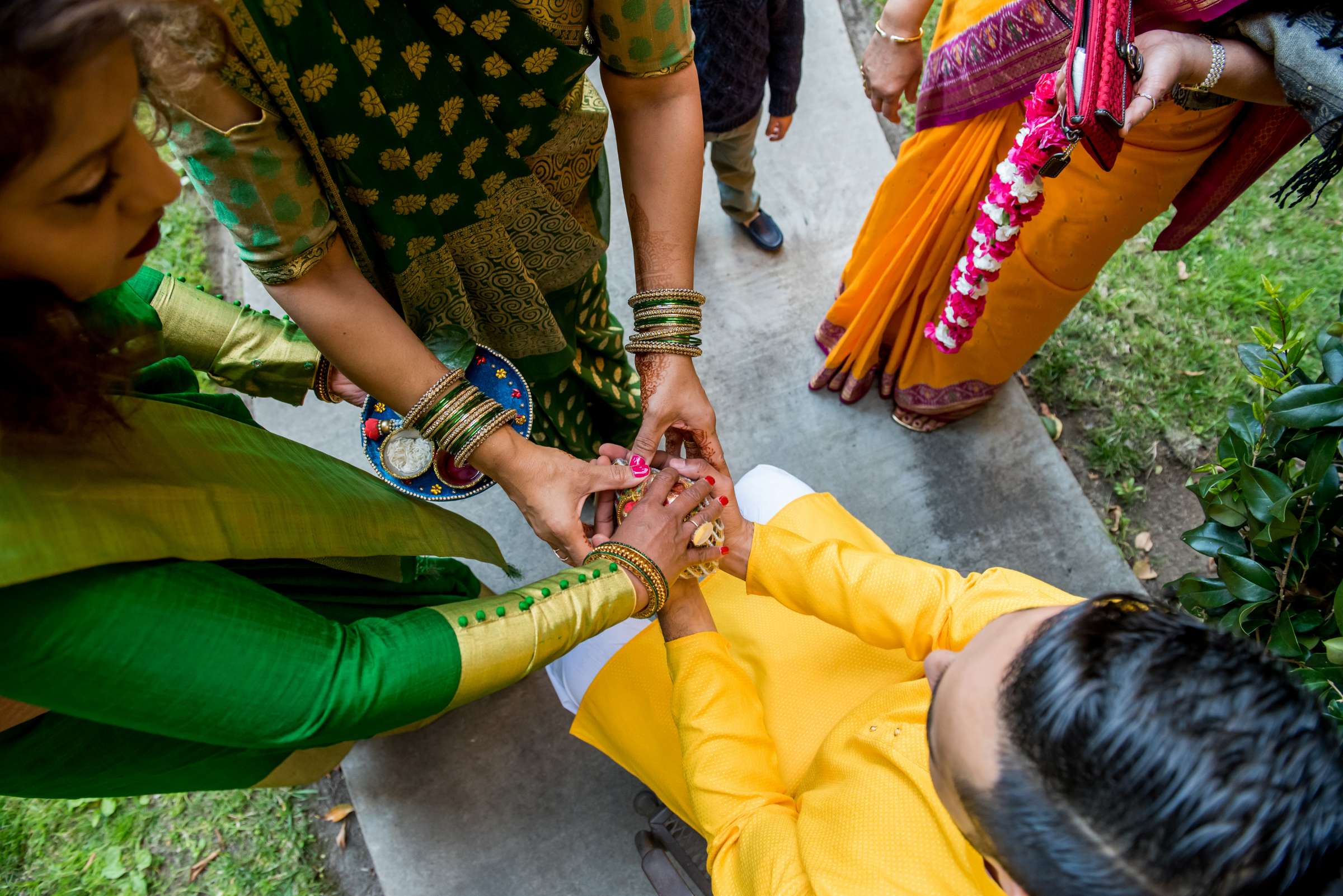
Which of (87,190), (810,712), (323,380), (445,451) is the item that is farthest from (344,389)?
(810,712)

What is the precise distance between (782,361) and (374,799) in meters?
1.85

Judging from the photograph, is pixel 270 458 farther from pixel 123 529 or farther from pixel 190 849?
pixel 190 849

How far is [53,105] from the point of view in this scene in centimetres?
72

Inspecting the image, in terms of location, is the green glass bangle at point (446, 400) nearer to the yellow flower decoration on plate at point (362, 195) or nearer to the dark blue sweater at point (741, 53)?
the yellow flower decoration on plate at point (362, 195)

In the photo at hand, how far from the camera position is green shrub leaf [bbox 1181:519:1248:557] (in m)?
1.62

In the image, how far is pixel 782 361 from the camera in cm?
279

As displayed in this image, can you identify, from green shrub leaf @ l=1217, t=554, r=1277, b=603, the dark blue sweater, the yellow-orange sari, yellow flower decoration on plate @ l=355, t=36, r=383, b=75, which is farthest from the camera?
the dark blue sweater

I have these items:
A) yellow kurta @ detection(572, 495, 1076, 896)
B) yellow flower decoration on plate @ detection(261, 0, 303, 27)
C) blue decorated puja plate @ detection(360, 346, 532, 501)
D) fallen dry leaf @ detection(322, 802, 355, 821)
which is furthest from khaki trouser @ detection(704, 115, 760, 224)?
fallen dry leaf @ detection(322, 802, 355, 821)

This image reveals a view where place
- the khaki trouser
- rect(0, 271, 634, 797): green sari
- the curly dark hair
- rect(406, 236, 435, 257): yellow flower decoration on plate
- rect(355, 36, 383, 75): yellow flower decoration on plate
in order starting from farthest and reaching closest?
1. the khaki trouser
2. rect(406, 236, 435, 257): yellow flower decoration on plate
3. rect(355, 36, 383, 75): yellow flower decoration on plate
4. rect(0, 271, 634, 797): green sari
5. the curly dark hair

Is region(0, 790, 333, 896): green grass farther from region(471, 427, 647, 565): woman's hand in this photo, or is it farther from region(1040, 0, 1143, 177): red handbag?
region(1040, 0, 1143, 177): red handbag

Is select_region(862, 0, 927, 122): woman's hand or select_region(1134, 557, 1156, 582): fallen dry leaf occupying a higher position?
select_region(862, 0, 927, 122): woman's hand

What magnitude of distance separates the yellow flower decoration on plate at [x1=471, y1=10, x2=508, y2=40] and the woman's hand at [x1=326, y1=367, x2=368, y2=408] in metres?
0.85

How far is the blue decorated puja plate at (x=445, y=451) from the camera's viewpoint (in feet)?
5.12

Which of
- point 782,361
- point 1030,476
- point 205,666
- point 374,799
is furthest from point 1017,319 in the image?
point 374,799
